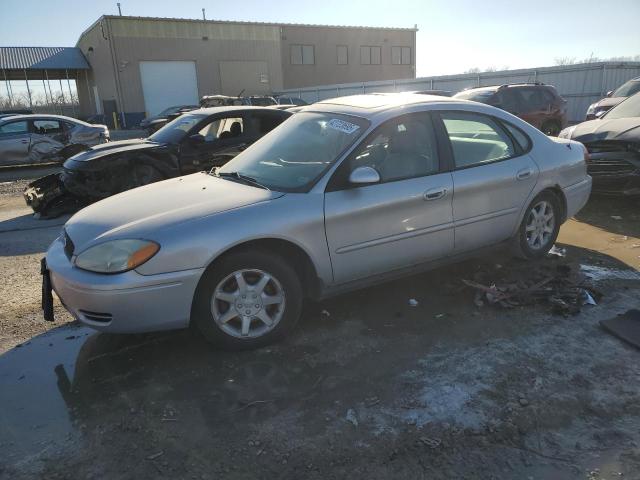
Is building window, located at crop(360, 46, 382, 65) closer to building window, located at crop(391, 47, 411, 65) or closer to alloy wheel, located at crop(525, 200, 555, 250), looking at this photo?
building window, located at crop(391, 47, 411, 65)

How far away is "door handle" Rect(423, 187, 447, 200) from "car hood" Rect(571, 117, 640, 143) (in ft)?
13.7

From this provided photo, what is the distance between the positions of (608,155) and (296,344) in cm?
551

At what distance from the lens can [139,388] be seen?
10.2 feet

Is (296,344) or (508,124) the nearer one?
(296,344)

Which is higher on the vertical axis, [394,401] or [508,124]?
[508,124]

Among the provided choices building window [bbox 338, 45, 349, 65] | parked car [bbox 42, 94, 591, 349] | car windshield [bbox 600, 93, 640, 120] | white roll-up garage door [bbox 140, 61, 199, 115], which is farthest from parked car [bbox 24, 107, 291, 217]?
building window [bbox 338, 45, 349, 65]

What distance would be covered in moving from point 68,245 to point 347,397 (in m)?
2.18

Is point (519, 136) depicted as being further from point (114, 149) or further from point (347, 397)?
point (114, 149)

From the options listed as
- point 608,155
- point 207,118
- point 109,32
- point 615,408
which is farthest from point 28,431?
point 109,32

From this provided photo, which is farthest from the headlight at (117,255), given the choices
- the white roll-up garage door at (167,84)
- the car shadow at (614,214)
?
the white roll-up garage door at (167,84)

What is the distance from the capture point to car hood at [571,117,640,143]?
6.70 m

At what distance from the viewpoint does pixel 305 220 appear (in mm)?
3414

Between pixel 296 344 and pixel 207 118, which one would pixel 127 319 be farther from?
pixel 207 118

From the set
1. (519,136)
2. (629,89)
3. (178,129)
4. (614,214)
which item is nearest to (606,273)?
(519,136)
